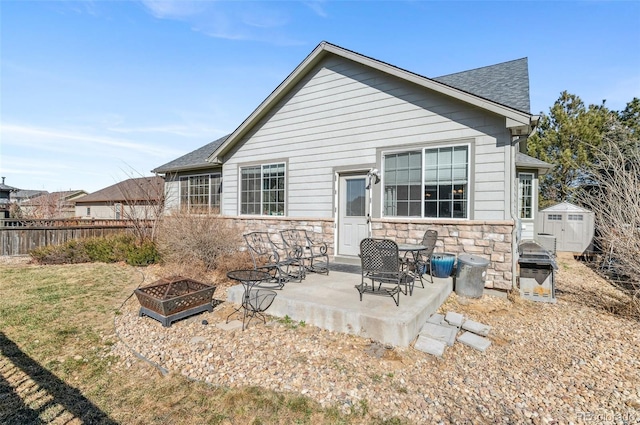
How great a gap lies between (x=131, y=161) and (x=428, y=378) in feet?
43.4

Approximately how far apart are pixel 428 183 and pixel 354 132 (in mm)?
2375

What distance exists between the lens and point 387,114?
7.47 meters

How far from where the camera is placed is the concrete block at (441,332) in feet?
13.0

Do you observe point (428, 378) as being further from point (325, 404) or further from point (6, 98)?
point (6, 98)

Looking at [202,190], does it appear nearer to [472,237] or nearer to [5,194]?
[472,237]

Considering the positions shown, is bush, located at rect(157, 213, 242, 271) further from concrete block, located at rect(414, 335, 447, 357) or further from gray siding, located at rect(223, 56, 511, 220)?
concrete block, located at rect(414, 335, 447, 357)

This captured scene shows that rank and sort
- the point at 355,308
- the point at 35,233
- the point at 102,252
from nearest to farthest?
the point at 355,308 → the point at 102,252 → the point at 35,233

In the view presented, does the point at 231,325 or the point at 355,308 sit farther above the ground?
the point at 355,308

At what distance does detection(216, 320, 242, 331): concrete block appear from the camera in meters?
4.31

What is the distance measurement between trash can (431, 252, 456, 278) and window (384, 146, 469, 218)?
101 centimetres

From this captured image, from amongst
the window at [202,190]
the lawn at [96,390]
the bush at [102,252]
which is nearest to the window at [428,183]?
the lawn at [96,390]

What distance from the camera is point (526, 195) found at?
38.6 ft

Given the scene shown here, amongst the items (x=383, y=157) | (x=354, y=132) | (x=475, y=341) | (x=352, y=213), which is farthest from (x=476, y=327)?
(x=354, y=132)

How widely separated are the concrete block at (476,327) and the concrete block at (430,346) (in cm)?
78
